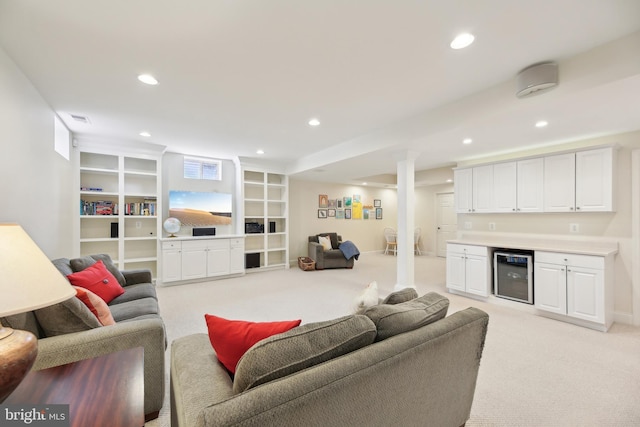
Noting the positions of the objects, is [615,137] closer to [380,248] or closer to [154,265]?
[380,248]

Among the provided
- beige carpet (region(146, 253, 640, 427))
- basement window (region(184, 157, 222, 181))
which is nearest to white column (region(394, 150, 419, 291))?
beige carpet (region(146, 253, 640, 427))

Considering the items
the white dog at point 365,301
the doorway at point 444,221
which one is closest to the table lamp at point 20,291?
the white dog at point 365,301

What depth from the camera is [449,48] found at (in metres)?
1.98

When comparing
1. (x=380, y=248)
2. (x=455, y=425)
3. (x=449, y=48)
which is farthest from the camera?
(x=380, y=248)

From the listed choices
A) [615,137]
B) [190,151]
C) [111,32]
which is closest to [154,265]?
[190,151]

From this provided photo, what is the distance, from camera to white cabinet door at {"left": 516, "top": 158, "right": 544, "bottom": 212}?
373 cm

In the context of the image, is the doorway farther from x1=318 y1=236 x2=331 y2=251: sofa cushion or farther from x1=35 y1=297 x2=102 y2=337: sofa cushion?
x1=35 y1=297 x2=102 y2=337: sofa cushion

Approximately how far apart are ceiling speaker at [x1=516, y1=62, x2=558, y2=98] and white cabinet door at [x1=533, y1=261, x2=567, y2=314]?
7.23 ft

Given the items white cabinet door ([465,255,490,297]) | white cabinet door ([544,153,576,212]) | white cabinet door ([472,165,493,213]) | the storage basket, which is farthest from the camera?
the storage basket

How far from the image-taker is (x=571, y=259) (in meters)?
3.09

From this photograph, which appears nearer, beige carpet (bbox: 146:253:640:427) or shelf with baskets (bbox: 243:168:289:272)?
beige carpet (bbox: 146:253:640:427)

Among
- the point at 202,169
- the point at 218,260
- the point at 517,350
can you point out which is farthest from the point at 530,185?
the point at 202,169

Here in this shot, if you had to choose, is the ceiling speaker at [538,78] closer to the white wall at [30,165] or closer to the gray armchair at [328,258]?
the white wall at [30,165]

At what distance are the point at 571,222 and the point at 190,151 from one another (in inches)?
248
